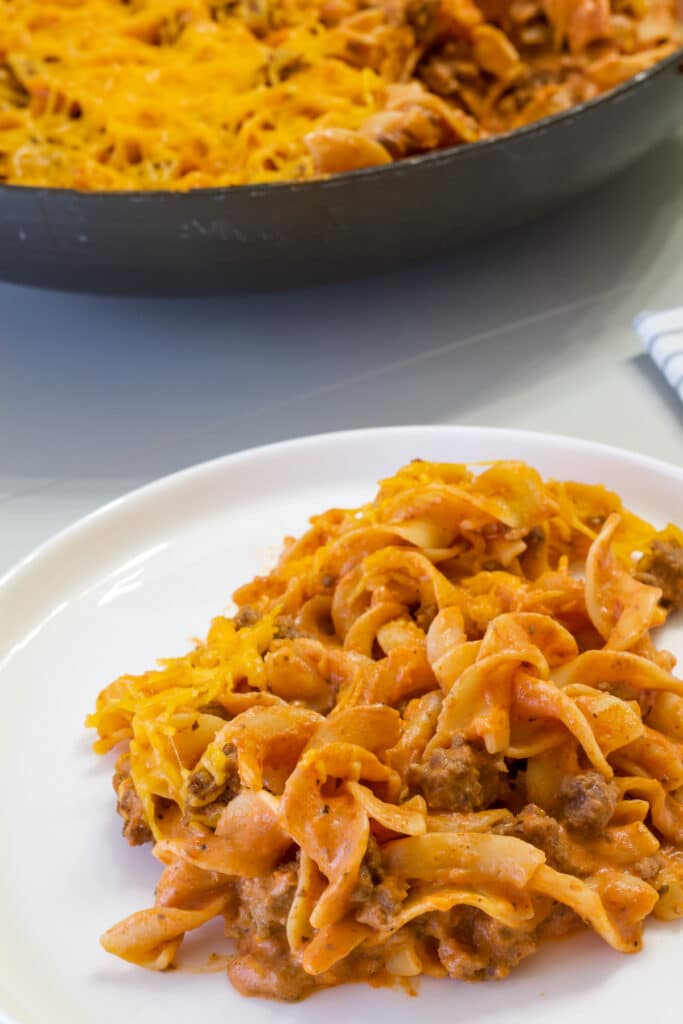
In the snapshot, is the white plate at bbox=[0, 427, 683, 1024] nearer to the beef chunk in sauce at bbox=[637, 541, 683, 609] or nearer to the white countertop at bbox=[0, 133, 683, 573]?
the beef chunk in sauce at bbox=[637, 541, 683, 609]

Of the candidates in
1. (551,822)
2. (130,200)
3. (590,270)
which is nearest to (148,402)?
(130,200)

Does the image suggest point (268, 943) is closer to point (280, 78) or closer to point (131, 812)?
point (131, 812)

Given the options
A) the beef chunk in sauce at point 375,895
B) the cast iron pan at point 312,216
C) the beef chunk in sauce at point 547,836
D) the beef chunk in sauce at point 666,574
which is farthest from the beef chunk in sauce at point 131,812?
the cast iron pan at point 312,216

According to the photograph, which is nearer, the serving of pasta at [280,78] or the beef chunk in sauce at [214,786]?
the beef chunk in sauce at [214,786]

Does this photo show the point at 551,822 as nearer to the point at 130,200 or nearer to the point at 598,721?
the point at 598,721

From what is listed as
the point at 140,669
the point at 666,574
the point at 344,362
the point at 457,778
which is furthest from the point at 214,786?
the point at 344,362

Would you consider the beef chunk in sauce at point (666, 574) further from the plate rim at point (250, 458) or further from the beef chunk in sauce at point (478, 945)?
the beef chunk in sauce at point (478, 945)
